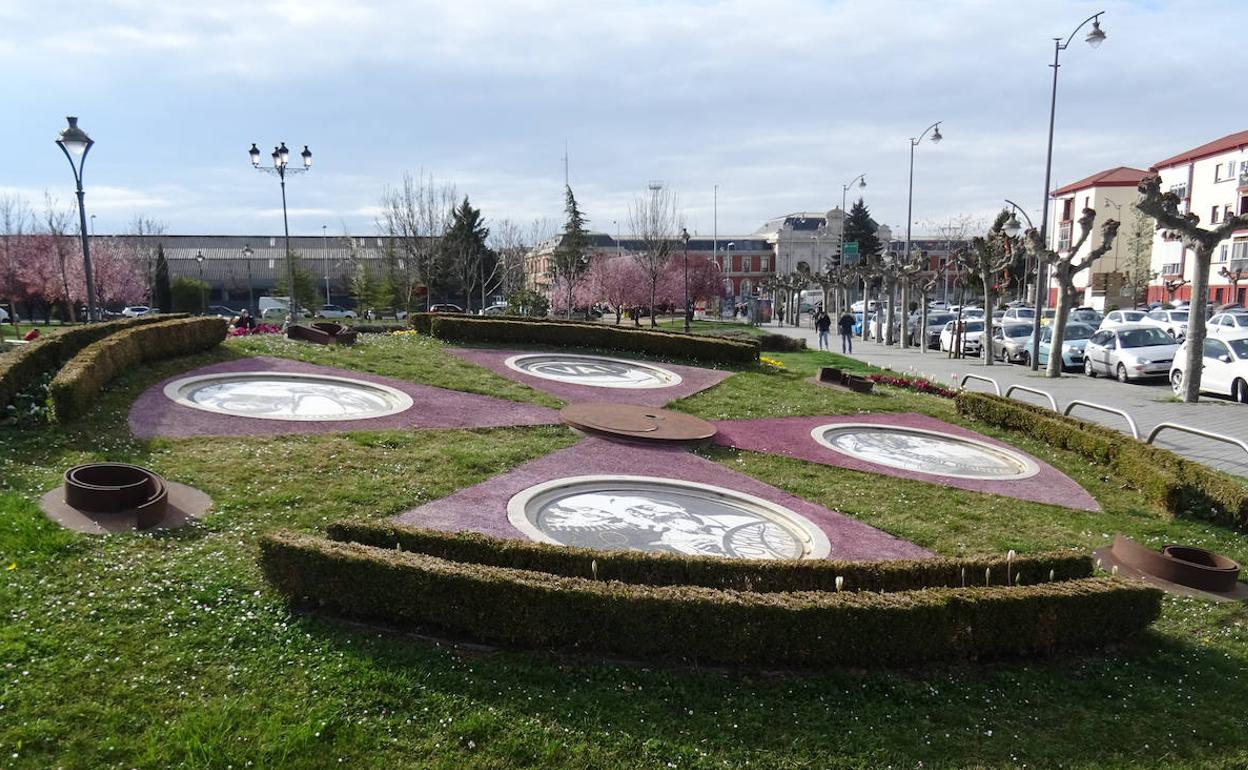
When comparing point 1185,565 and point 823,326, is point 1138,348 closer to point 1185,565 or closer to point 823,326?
point 823,326

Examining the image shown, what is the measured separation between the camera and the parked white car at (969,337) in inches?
1407

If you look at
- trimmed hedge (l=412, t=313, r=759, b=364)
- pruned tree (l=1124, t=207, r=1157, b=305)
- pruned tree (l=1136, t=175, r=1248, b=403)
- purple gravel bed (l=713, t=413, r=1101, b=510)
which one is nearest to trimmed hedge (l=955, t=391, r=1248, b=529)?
purple gravel bed (l=713, t=413, r=1101, b=510)

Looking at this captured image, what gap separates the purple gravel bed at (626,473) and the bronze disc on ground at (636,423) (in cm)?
28

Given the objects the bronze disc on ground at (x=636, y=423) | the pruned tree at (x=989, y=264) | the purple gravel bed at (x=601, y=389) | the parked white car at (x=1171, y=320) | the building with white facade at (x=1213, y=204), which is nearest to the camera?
the bronze disc on ground at (x=636, y=423)

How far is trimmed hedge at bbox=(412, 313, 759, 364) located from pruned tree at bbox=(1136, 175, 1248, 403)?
1006 centimetres

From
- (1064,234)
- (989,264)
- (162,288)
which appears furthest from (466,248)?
(1064,234)

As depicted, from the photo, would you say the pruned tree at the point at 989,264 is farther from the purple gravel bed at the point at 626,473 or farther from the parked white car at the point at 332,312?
the parked white car at the point at 332,312

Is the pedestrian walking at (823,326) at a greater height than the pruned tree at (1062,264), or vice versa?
the pruned tree at (1062,264)

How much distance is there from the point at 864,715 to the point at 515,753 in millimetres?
2394

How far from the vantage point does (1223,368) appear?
20344 millimetres

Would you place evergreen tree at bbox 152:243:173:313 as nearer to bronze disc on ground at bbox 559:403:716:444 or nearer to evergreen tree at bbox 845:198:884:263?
bronze disc on ground at bbox 559:403:716:444

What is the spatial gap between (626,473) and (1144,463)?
298 inches

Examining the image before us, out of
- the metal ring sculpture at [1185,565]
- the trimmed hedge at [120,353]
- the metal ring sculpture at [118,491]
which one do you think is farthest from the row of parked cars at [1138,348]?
the trimmed hedge at [120,353]

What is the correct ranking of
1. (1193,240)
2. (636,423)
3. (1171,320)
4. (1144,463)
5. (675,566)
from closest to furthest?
(675,566), (1144,463), (636,423), (1193,240), (1171,320)
